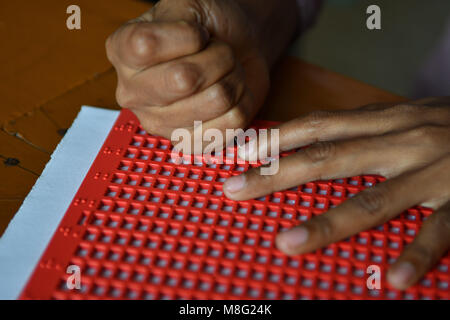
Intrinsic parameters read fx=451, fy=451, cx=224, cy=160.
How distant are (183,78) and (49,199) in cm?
28

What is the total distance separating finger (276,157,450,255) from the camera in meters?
0.60

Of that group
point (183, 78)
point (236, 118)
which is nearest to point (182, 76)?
point (183, 78)

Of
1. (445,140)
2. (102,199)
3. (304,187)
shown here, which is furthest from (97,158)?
(445,140)

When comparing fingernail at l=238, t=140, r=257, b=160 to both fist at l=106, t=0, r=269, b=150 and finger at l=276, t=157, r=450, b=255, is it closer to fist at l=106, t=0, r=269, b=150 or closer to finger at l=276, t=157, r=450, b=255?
fist at l=106, t=0, r=269, b=150

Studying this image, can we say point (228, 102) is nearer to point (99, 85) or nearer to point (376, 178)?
point (376, 178)

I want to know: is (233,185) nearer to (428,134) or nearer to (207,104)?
(207,104)

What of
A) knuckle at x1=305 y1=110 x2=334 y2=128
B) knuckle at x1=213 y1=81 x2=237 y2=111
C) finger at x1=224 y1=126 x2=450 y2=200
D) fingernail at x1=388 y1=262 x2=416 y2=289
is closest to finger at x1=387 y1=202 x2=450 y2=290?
fingernail at x1=388 y1=262 x2=416 y2=289

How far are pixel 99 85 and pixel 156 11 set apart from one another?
0.89ft

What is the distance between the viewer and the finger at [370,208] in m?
0.60

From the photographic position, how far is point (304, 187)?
707 mm

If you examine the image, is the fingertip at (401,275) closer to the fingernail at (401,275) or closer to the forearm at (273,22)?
the fingernail at (401,275)

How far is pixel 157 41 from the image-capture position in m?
0.66
